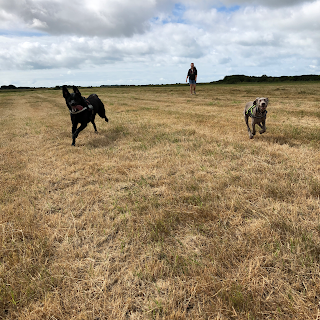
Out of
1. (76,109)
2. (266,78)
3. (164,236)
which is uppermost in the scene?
(266,78)

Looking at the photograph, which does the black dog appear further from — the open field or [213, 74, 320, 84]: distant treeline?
[213, 74, 320, 84]: distant treeline

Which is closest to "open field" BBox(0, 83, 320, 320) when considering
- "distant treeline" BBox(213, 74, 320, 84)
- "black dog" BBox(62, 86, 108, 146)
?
"black dog" BBox(62, 86, 108, 146)

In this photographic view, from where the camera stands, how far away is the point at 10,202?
324 cm

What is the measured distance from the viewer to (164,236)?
2.42m

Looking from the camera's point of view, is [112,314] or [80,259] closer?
[112,314]

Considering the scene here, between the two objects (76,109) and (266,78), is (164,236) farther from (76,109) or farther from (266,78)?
(266,78)

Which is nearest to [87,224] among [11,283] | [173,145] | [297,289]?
[11,283]

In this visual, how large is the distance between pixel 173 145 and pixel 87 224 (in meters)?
3.55

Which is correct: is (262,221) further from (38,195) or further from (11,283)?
(38,195)

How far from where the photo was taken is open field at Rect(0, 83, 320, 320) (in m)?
1.67

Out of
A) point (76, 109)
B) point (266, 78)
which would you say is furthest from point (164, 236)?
point (266, 78)

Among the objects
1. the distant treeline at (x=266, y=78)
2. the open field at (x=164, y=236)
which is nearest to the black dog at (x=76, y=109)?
the open field at (x=164, y=236)

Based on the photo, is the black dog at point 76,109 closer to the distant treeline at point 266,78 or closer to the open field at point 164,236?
the open field at point 164,236

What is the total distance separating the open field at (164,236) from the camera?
167 cm
